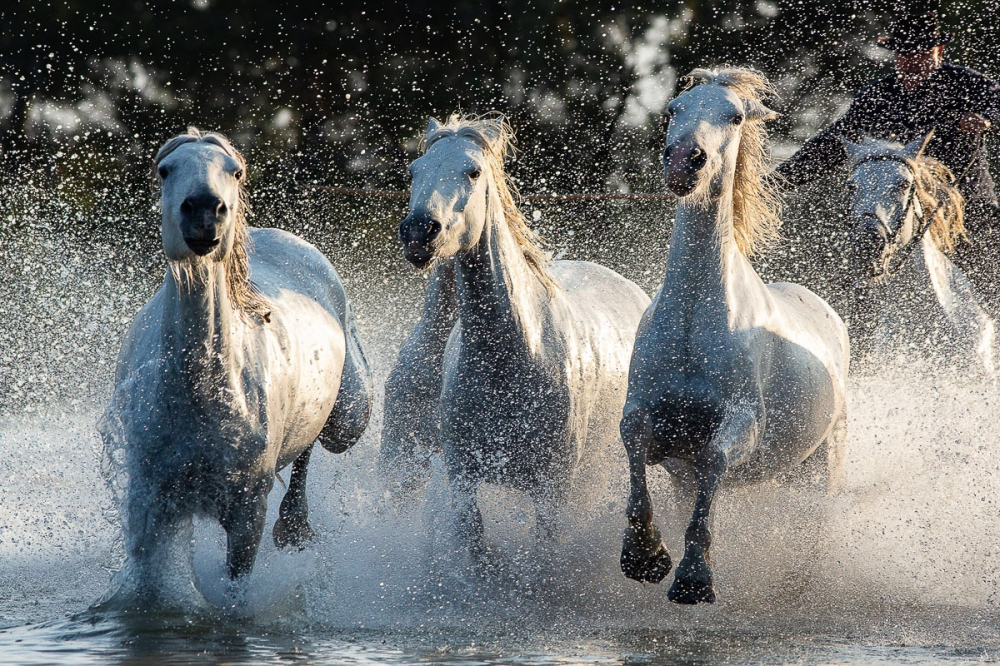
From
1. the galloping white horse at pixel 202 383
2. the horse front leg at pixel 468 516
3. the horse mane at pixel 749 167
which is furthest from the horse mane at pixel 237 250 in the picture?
the horse mane at pixel 749 167

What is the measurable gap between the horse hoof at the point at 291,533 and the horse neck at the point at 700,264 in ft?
6.23

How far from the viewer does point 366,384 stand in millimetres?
6207

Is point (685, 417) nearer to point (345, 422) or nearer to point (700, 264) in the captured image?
point (700, 264)

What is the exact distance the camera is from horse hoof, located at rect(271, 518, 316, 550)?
5891 mm

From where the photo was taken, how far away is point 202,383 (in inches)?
180

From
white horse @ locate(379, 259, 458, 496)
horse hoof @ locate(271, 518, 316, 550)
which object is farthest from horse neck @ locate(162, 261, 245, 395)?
white horse @ locate(379, 259, 458, 496)

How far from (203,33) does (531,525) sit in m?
12.0

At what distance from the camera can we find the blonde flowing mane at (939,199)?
24.4ft

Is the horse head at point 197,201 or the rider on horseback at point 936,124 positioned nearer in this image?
the horse head at point 197,201

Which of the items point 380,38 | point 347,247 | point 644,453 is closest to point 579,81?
point 380,38

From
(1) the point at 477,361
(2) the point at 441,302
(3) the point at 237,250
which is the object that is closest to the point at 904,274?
(2) the point at 441,302

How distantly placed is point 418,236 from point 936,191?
386 centimetres

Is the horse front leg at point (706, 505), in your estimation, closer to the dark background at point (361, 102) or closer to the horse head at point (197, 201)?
the horse head at point (197, 201)

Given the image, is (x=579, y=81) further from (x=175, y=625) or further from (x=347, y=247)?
(x=175, y=625)
